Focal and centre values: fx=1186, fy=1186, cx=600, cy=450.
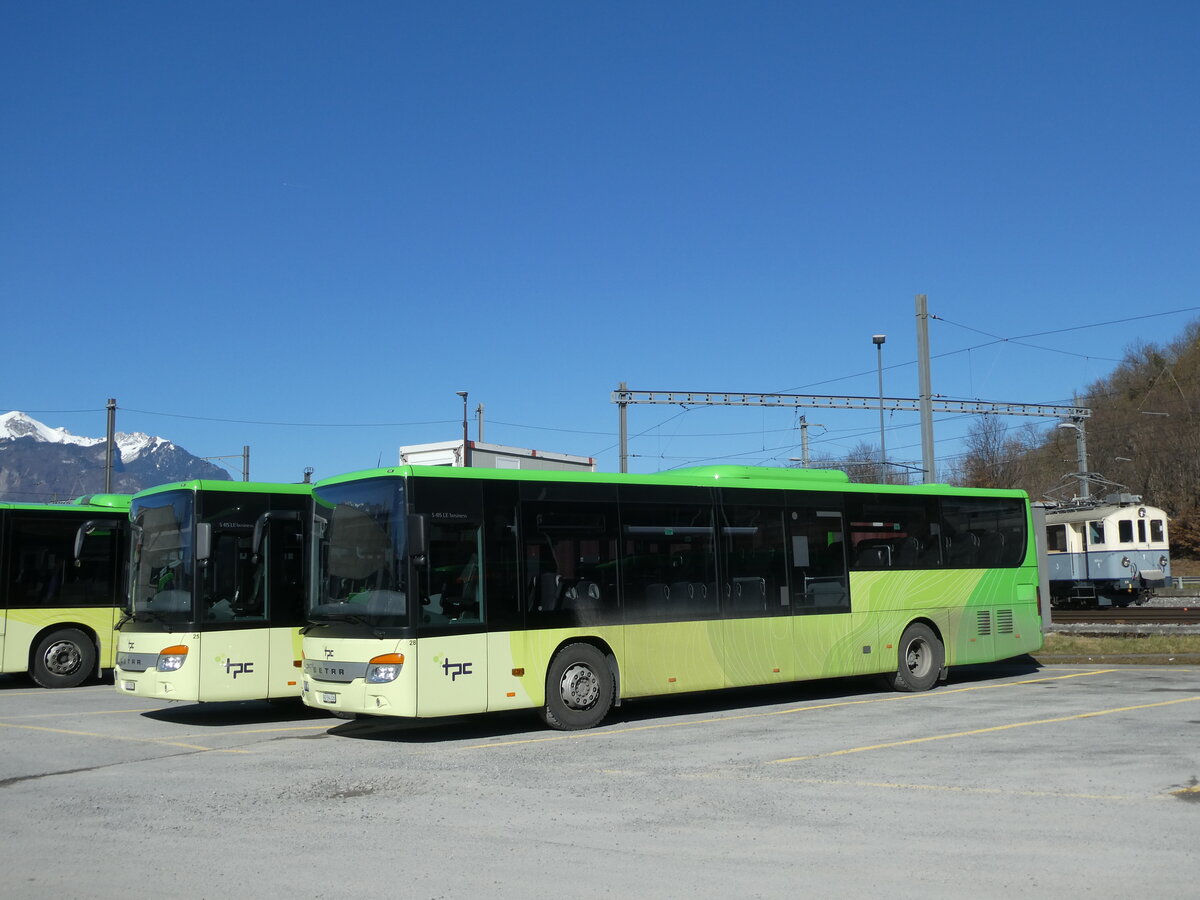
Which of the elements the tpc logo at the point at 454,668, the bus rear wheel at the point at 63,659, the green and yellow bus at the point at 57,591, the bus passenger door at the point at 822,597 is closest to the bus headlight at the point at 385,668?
the tpc logo at the point at 454,668

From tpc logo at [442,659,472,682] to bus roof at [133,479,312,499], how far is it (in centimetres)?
403

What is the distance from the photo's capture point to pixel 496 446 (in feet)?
74.6

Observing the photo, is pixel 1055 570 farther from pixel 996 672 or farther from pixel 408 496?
pixel 408 496

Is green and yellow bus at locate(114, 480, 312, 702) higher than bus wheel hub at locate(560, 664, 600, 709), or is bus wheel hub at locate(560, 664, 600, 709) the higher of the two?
green and yellow bus at locate(114, 480, 312, 702)

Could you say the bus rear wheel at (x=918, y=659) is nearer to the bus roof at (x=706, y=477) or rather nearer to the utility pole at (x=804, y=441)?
the bus roof at (x=706, y=477)

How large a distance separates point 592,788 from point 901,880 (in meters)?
3.49

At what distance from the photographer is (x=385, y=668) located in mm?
11859

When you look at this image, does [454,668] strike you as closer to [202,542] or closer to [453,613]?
[453,613]

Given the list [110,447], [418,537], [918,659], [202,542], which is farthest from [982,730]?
[110,447]

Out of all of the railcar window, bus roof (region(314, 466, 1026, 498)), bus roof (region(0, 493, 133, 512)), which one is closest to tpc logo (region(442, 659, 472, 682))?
bus roof (region(314, 466, 1026, 498))

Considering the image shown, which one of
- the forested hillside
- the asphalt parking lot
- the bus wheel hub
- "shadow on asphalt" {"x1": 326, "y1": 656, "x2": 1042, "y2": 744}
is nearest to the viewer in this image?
the asphalt parking lot

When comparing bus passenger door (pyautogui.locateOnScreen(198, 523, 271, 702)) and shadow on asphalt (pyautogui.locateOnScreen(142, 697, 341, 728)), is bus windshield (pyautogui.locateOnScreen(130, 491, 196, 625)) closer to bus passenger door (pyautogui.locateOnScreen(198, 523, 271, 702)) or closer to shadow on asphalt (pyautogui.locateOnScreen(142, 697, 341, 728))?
bus passenger door (pyautogui.locateOnScreen(198, 523, 271, 702))

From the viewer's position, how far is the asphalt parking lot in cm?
652

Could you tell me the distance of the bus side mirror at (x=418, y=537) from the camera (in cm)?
1186
